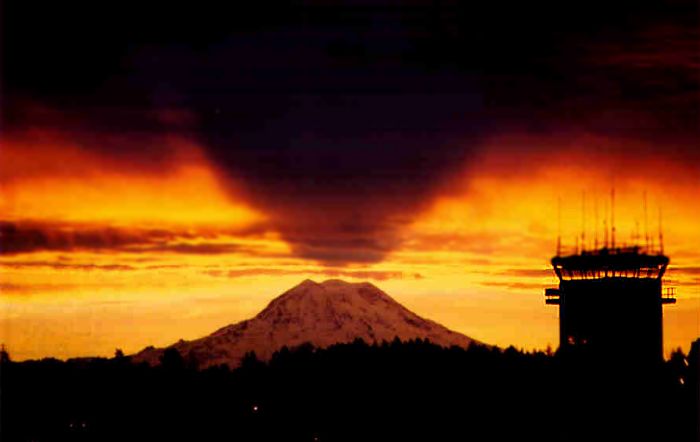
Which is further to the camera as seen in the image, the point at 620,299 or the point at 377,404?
the point at 377,404

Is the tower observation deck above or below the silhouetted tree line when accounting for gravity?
above

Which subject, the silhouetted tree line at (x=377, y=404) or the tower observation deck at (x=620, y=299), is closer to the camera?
the silhouetted tree line at (x=377, y=404)

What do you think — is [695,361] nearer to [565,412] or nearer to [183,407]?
[565,412]

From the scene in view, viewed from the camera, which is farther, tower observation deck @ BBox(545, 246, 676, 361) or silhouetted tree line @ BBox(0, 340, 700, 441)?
tower observation deck @ BBox(545, 246, 676, 361)

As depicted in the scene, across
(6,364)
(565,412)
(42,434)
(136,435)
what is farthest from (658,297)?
(6,364)
